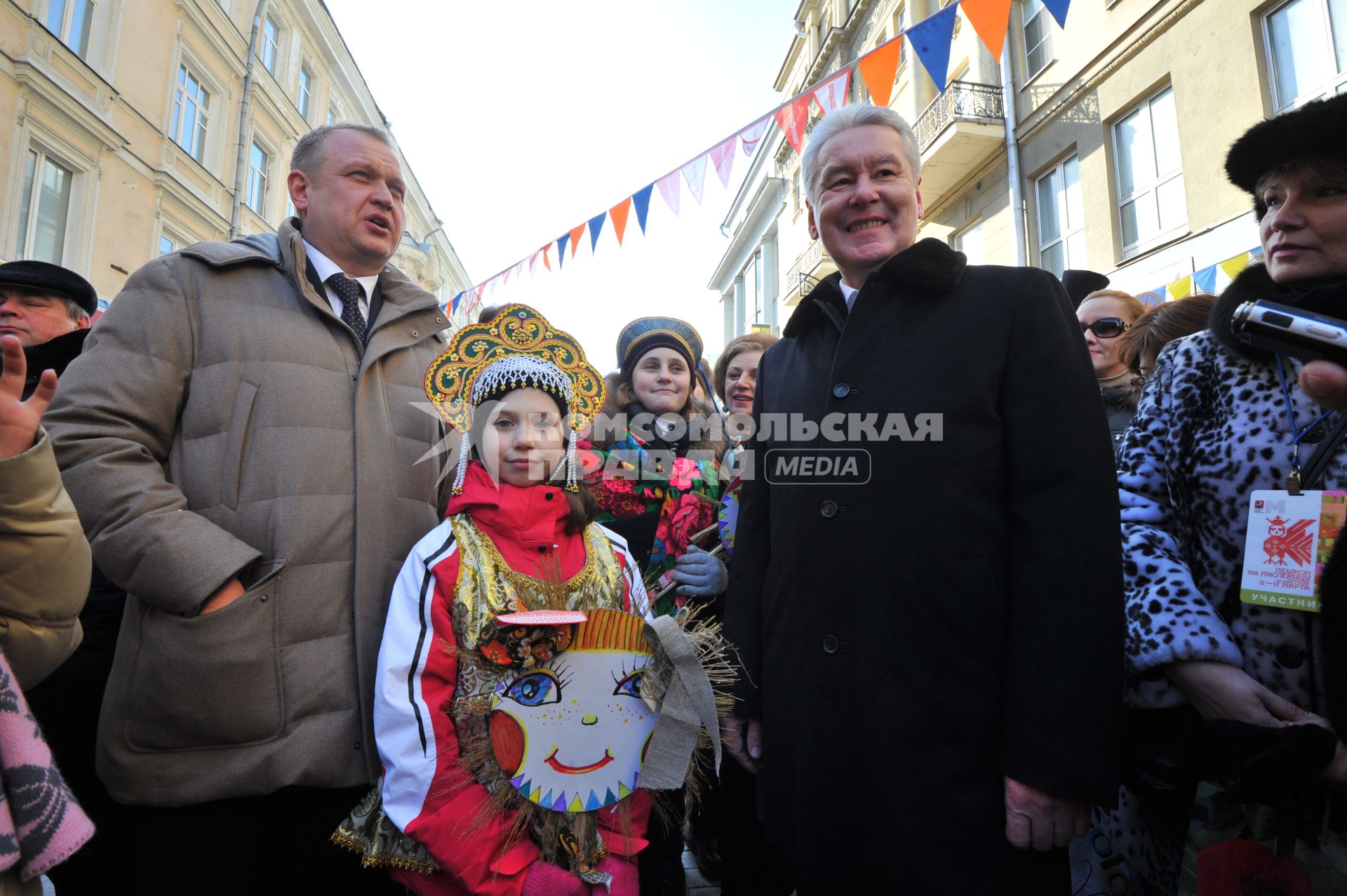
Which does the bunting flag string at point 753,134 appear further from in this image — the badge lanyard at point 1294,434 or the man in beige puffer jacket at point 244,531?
the badge lanyard at point 1294,434

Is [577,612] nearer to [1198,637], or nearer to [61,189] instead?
[1198,637]

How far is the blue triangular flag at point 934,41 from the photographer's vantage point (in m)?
5.39

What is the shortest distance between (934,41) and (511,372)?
511cm

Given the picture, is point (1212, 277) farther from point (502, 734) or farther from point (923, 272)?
point (502, 734)

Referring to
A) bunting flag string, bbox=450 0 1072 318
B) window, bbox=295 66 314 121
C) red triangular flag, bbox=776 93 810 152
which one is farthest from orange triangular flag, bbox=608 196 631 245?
window, bbox=295 66 314 121

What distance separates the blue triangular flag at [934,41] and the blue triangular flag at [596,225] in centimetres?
338

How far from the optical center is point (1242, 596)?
4.44 ft

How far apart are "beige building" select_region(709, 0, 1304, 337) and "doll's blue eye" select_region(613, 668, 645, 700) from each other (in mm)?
3713

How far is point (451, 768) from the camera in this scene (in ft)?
5.03

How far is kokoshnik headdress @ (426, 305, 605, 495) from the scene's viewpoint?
2068 millimetres

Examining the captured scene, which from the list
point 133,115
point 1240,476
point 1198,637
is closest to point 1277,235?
point 1240,476

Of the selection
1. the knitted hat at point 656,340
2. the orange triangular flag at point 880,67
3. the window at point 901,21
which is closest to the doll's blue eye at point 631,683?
the knitted hat at point 656,340

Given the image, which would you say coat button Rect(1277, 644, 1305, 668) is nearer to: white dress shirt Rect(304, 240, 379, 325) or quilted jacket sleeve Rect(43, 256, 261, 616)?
quilted jacket sleeve Rect(43, 256, 261, 616)

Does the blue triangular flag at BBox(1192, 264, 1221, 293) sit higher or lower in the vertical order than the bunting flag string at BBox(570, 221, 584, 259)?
lower
